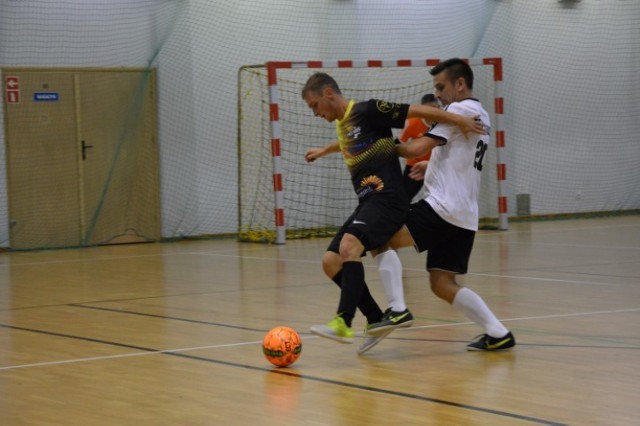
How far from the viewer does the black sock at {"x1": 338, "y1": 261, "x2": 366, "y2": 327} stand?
6.18 meters

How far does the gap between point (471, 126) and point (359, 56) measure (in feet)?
37.8

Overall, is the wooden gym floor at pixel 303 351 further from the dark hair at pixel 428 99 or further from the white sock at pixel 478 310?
the dark hair at pixel 428 99

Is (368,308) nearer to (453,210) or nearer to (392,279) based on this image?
(392,279)

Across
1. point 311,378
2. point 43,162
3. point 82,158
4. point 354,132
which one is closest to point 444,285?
point 354,132

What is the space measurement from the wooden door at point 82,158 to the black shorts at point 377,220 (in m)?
9.46

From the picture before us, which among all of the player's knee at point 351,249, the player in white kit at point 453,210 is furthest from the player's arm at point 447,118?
the player's knee at point 351,249

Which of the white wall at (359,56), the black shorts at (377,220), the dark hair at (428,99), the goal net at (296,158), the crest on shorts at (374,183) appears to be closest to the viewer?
the black shorts at (377,220)

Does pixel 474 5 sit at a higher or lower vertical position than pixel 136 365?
higher

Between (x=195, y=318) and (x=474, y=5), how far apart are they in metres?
11.5

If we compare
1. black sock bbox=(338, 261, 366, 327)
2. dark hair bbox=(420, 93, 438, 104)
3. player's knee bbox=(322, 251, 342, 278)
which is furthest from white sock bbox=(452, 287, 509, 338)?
dark hair bbox=(420, 93, 438, 104)

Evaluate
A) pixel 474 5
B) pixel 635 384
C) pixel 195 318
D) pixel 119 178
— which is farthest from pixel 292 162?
pixel 635 384

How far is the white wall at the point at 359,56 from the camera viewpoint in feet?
51.0

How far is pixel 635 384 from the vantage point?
539cm

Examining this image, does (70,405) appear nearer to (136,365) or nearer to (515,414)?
(136,365)
